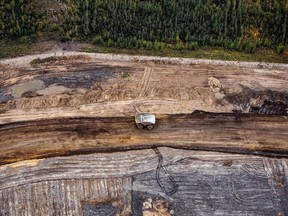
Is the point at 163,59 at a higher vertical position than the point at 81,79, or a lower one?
higher

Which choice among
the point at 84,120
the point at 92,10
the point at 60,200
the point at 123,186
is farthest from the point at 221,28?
the point at 60,200

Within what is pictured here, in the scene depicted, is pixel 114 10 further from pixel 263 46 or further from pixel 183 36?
pixel 263 46

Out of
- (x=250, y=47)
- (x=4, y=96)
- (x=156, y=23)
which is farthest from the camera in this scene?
(x=156, y=23)

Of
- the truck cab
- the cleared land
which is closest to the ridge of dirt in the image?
the cleared land

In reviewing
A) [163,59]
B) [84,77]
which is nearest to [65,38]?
[84,77]

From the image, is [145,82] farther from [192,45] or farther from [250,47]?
[250,47]

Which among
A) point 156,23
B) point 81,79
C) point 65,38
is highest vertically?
point 156,23

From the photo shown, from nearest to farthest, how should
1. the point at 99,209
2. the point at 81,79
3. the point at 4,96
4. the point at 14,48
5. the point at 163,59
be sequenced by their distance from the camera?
the point at 99,209, the point at 4,96, the point at 81,79, the point at 163,59, the point at 14,48

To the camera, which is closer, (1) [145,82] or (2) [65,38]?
(1) [145,82]
